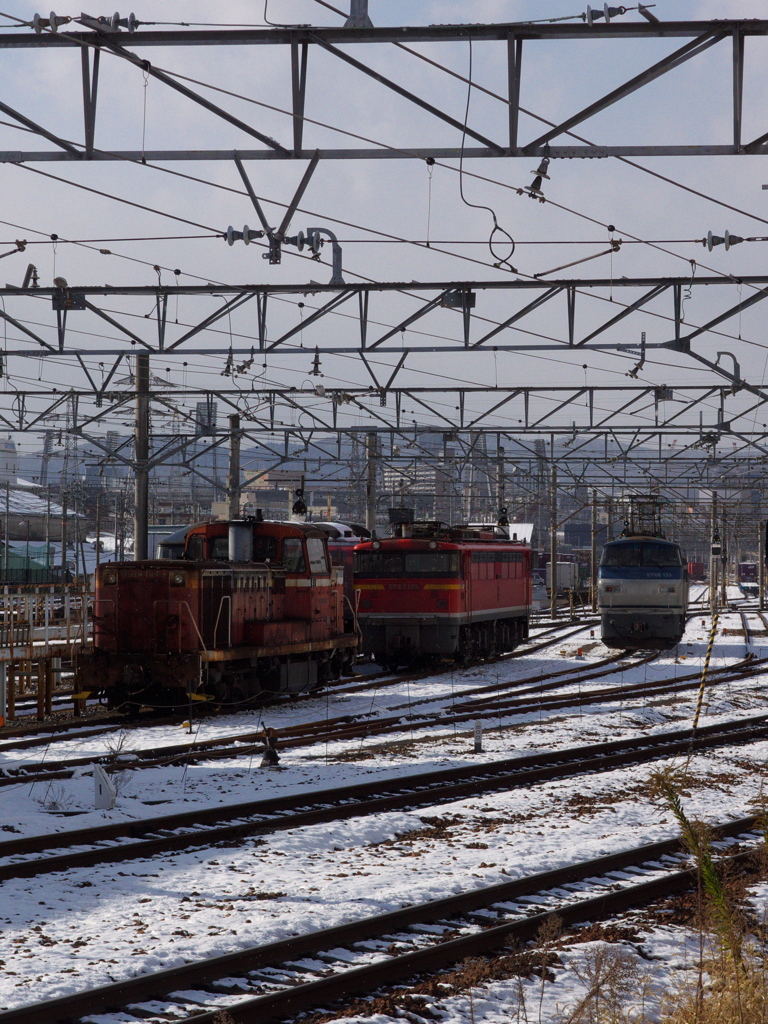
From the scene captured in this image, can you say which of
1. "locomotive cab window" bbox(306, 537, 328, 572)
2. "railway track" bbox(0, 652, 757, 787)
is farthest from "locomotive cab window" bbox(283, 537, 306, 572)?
"railway track" bbox(0, 652, 757, 787)

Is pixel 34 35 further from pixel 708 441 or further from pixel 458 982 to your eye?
pixel 708 441

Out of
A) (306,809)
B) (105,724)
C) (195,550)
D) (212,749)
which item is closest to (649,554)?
(195,550)

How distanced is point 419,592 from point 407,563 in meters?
0.72

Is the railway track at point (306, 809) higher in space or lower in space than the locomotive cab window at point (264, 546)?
lower

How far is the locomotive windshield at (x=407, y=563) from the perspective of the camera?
24.3 m

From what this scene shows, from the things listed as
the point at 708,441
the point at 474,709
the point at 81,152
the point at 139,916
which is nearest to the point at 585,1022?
the point at 139,916

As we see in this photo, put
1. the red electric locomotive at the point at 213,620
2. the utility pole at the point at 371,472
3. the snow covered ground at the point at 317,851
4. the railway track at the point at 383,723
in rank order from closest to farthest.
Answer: the snow covered ground at the point at 317,851, the railway track at the point at 383,723, the red electric locomotive at the point at 213,620, the utility pole at the point at 371,472

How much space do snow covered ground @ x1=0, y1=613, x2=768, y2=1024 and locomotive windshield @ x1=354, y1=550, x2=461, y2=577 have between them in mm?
6987

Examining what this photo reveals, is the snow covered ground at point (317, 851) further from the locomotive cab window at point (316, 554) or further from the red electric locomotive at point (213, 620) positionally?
the locomotive cab window at point (316, 554)

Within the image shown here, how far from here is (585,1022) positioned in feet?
19.4

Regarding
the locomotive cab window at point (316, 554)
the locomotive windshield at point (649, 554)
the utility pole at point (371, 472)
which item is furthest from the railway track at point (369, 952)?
the utility pole at point (371, 472)

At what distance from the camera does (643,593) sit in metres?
Result: 28.1

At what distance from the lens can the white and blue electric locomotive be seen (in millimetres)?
28094

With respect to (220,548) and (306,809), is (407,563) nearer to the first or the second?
(220,548)
